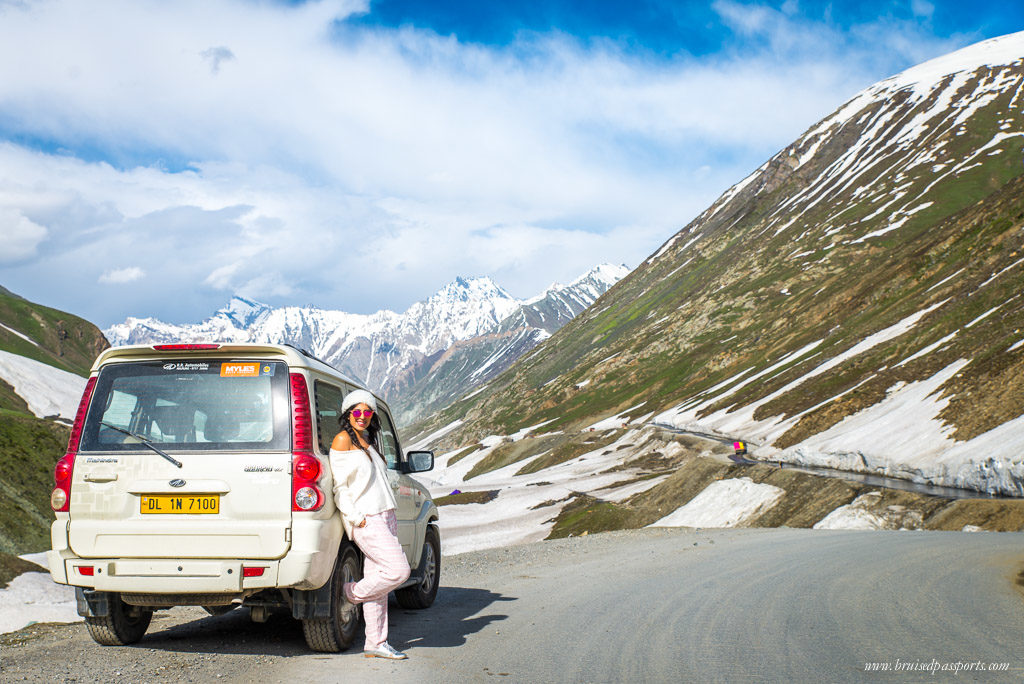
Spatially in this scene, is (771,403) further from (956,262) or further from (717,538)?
(717,538)

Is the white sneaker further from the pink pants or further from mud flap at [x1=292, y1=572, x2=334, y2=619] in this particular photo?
mud flap at [x1=292, y1=572, x2=334, y2=619]

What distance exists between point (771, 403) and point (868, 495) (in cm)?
3794

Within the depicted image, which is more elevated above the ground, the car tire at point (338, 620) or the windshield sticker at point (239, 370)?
the windshield sticker at point (239, 370)

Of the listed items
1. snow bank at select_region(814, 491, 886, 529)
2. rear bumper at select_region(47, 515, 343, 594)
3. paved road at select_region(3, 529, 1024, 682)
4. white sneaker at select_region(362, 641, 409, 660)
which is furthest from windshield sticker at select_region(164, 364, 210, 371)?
snow bank at select_region(814, 491, 886, 529)

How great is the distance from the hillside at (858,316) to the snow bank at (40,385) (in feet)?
174

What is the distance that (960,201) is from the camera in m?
118

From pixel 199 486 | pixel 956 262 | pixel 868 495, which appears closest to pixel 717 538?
pixel 868 495

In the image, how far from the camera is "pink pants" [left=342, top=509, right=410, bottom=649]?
27.3 feet

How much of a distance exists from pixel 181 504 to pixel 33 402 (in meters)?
58.5

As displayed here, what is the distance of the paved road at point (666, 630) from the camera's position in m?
7.59

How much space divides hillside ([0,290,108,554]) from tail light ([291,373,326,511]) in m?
12.8

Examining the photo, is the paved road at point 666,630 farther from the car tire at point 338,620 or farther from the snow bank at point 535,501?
the snow bank at point 535,501

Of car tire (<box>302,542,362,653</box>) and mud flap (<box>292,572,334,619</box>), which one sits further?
car tire (<box>302,542,362,653</box>)

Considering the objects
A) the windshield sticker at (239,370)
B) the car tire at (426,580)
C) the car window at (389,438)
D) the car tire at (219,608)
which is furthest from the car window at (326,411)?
the car tire at (426,580)
